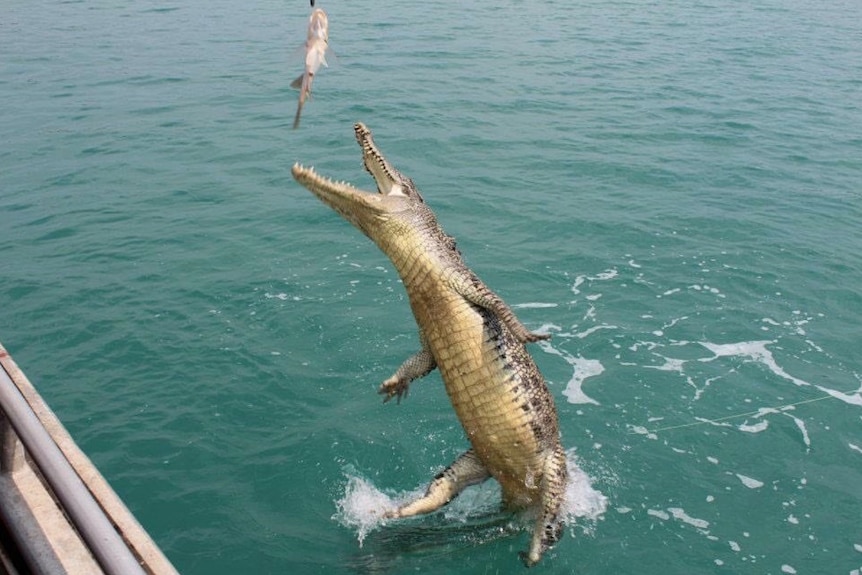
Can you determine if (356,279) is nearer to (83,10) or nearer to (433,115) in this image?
(433,115)

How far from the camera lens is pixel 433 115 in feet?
60.2

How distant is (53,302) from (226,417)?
331 cm

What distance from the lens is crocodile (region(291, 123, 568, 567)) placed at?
6680 mm

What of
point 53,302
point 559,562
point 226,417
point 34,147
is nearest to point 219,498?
point 226,417

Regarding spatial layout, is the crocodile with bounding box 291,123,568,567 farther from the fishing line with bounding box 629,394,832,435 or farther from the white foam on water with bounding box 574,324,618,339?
the white foam on water with bounding box 574,324,618,339

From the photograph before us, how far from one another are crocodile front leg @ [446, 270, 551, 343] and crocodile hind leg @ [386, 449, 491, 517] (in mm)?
1129

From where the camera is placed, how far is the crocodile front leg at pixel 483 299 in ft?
21.8

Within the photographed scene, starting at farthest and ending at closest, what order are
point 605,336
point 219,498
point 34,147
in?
point 34,147, point 605,336, point 219,498

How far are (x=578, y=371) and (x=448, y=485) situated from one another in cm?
316

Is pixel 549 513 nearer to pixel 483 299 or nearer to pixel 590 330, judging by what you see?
pixel 483 299

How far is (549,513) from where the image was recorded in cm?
687

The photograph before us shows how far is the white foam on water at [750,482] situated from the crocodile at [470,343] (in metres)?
2.19

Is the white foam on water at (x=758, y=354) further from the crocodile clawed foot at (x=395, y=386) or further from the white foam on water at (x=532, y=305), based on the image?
the crocodile clawed foot at (x=395, y=386)

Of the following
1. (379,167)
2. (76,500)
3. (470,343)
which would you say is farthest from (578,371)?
(76,500)
